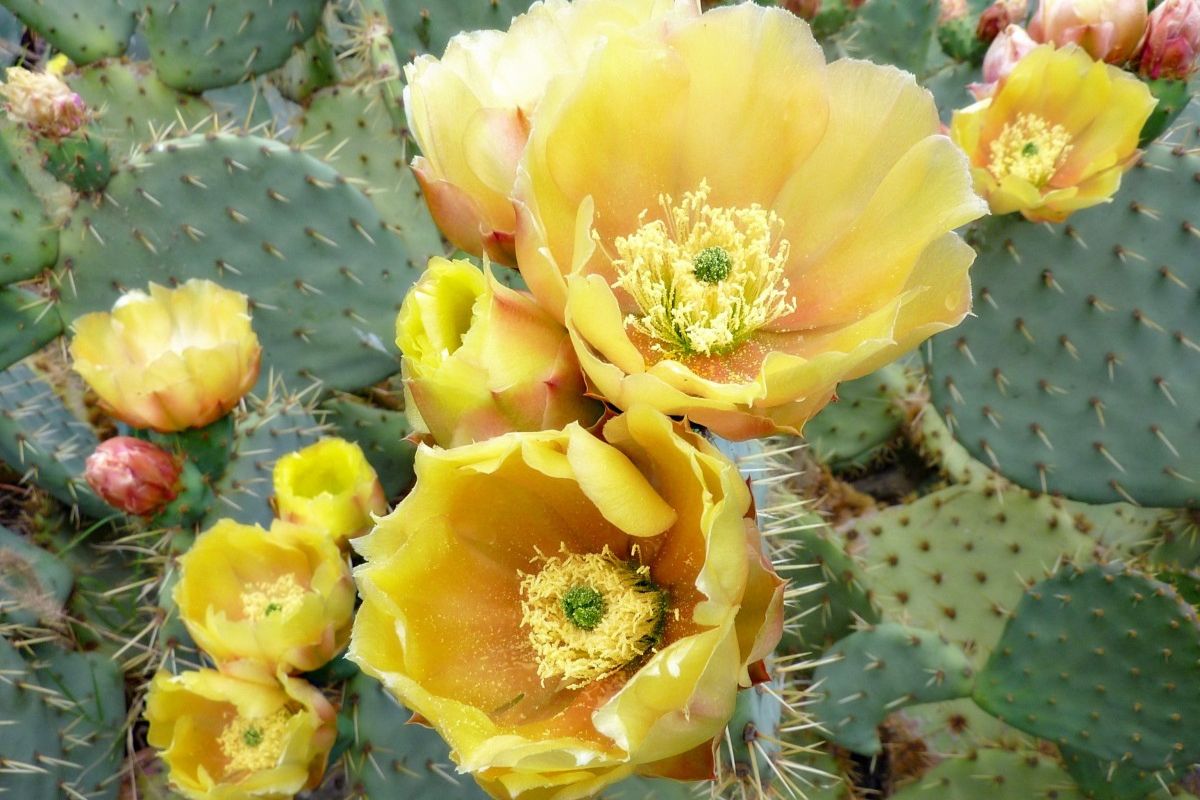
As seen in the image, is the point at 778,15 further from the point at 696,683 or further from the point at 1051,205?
the point at 1051,205

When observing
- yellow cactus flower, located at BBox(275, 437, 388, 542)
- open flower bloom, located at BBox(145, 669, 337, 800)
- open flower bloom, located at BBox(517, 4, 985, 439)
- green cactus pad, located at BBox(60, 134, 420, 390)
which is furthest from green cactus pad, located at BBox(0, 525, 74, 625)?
open flower bloom, located at BBox(517, 4, 985, 439)

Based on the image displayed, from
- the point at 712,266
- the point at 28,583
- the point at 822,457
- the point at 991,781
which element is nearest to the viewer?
the point at 712,266

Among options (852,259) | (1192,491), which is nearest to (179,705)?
(852,259)

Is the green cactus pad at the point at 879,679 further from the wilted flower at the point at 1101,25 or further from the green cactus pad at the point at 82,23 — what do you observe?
the green cactus pad at the point at 82,23

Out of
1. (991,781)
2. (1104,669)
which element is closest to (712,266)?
(1104,669)

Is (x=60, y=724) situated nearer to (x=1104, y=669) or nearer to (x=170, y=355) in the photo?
(x=170, y=355)

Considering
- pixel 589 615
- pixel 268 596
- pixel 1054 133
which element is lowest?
pixel 268 596
